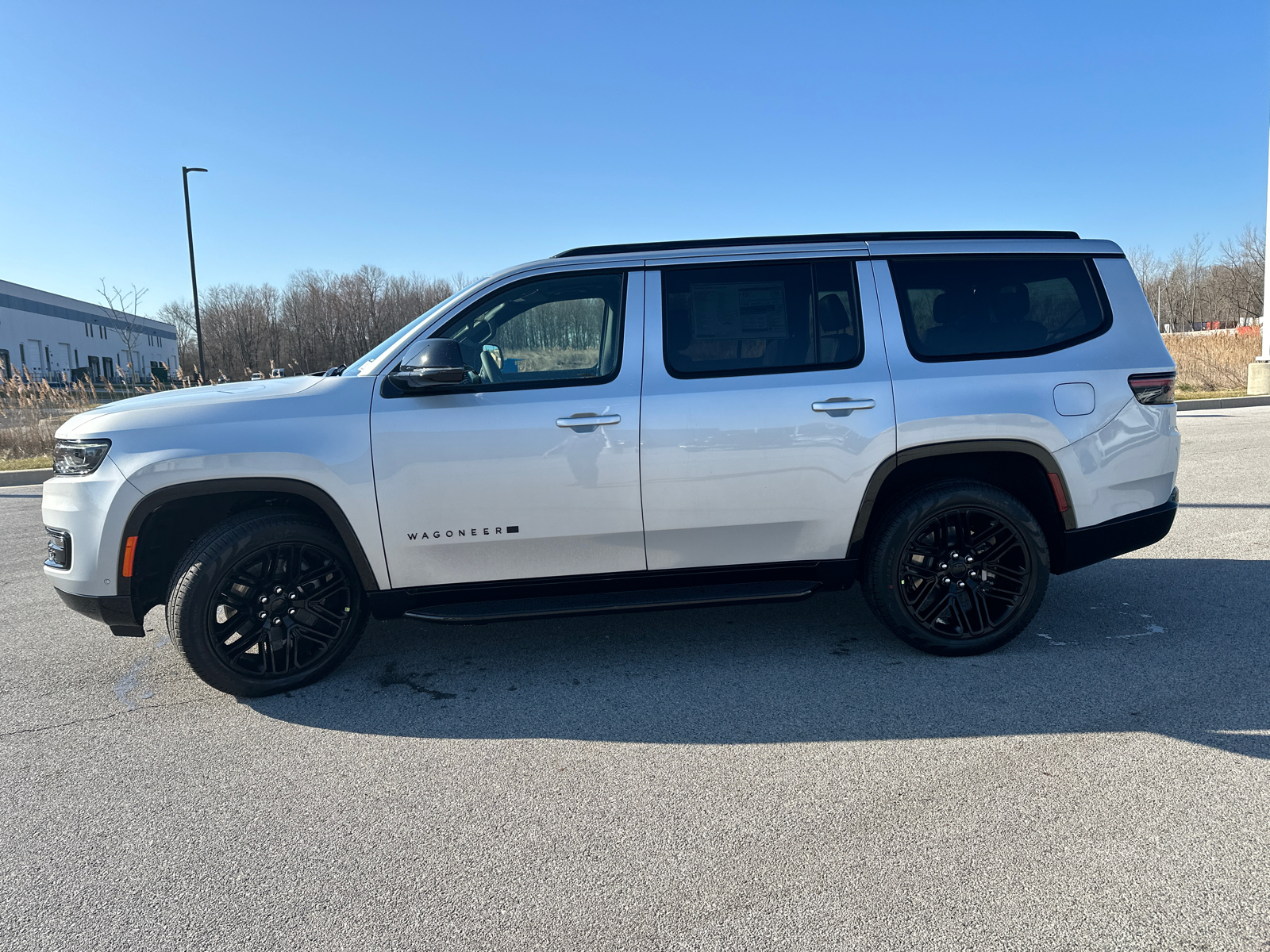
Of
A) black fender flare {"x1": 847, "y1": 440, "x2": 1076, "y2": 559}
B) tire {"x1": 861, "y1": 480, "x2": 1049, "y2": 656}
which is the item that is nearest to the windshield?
black fender flare {"x1": 847, "y1": 440, "x2": 1076, "y2": 559}

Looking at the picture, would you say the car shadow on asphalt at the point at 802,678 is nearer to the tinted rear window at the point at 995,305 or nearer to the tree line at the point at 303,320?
the tinted rear window at the point at 995,305

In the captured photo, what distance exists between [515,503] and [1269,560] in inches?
208

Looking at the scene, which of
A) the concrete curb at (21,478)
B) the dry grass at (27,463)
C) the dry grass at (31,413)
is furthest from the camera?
the dry grass at (31,413)

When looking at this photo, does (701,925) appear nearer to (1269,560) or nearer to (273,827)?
(273,827)

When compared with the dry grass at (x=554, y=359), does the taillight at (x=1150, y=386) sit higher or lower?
lower

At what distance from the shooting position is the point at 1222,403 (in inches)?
745

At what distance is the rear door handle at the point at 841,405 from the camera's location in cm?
401

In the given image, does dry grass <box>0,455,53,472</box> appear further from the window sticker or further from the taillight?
the taillight

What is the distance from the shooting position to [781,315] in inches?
163

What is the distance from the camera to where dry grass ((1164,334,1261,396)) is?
23469 mm

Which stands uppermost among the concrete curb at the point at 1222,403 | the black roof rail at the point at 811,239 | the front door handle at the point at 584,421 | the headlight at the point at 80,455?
the black roof rail at the point at 811,239

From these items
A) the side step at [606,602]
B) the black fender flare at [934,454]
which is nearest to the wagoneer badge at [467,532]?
the side step at [606,602]

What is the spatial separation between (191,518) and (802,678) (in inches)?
120

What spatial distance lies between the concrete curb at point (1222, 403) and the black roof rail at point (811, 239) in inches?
657
